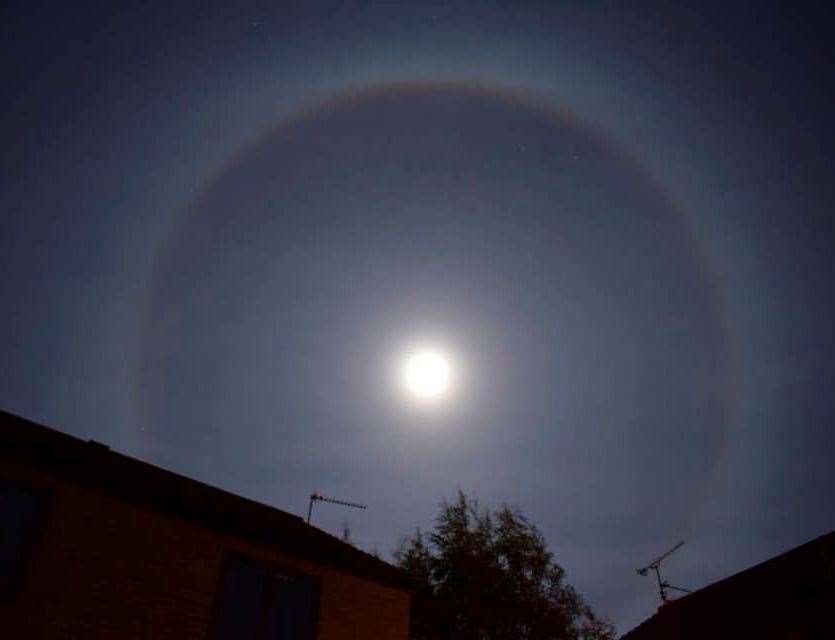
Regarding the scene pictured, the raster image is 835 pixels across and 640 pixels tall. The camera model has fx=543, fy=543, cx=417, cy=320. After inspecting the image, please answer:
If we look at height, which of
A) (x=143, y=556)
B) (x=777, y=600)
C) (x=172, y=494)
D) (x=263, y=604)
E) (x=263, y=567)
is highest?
(x=172, y=494)

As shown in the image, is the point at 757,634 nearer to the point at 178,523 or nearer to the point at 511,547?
the point at 511,547

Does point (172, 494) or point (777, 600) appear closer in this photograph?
point (172, 494)

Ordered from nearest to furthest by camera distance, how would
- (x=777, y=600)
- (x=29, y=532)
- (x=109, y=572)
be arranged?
(x=29, y=532) < (x=109, y=572) < (x=777, y=600)

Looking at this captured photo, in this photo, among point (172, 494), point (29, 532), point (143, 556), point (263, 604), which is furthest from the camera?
point (263, 604)

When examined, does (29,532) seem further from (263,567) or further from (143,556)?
(263,567)

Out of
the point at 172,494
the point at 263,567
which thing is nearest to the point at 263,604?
the point at 263,567

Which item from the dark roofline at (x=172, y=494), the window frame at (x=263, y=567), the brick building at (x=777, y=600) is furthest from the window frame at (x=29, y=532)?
the brick building at (x=777, y=600)

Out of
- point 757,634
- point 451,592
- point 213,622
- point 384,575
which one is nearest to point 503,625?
point 451,592

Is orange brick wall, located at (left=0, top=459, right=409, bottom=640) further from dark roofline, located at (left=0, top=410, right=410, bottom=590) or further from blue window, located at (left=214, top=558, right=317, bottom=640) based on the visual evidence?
blue window, located at (left=214, top=558, right=317, bottom=640)
